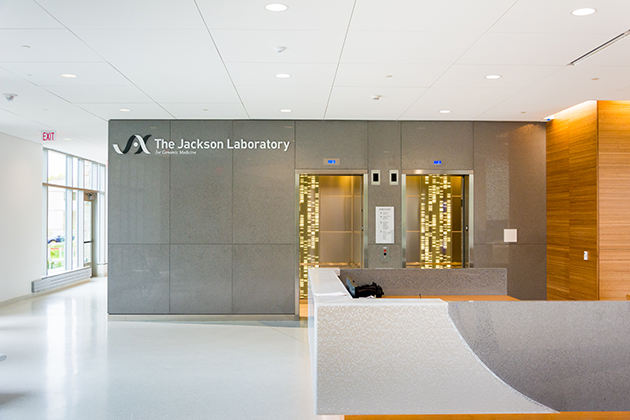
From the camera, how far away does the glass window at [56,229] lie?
1121 centimetres

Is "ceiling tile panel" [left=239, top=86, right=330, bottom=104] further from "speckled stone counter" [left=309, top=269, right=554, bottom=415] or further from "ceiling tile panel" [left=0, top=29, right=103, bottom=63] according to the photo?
"speckled stone counter" [left=309, top=269, right=554, bottom=415]

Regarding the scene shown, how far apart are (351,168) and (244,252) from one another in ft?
7.02

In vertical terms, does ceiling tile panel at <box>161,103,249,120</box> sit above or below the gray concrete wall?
above

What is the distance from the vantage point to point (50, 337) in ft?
21.7

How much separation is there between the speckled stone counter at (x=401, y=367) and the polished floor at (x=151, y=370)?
1006 millimetres

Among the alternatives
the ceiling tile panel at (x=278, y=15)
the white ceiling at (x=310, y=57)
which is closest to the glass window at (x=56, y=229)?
the white ceiling at (x=310, y=57)

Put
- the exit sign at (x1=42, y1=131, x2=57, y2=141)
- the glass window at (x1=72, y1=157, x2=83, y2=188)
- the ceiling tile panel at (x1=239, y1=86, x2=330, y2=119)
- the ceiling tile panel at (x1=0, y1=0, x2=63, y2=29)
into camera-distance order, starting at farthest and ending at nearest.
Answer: the glass window at (x1=72, y1=157, x2=83, y2=188), the exit sign at (x1=42, y1=131, x2=57, y2=141), the ceiling tile panel at (x1=239, y1=86, x2=330, y2=119), the ceiling tile panel at (x1=0, y1=0, x2=63, y2=29)

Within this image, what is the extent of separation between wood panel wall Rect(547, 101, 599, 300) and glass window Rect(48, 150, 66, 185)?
1024cm

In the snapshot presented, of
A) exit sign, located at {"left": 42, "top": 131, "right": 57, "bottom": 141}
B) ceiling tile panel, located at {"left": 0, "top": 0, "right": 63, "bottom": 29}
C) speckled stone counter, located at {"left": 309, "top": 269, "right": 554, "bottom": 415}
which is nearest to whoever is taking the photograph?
speckled stone counter, located at {"left": 309, "top": 269, "right": 554, "bottom": 415}

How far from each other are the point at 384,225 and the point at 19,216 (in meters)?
7.24

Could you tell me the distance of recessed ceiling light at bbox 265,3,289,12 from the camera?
3.55 metres

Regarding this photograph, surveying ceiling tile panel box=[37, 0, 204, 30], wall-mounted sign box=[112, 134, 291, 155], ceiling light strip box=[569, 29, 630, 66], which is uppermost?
ceiling tile panel box=[37, 0, 204, 30]

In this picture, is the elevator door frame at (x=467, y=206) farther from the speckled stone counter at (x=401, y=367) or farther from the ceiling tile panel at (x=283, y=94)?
the speckled stone counter at (x=401, y=367)

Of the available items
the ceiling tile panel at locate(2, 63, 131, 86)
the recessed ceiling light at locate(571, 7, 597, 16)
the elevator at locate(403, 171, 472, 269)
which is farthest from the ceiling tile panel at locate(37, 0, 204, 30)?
the elevator at locate(403, 171, 472, 269)
